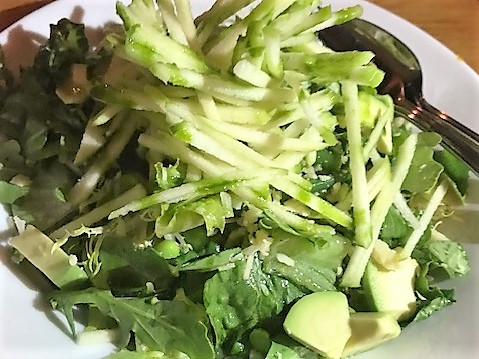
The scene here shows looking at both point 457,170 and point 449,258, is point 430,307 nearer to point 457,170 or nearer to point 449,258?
point 449,258

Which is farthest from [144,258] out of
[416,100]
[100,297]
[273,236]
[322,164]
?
[416,100]

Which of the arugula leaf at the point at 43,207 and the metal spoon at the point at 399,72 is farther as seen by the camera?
the metal spoon at the point at 399,72

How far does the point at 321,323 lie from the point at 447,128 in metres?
0.45

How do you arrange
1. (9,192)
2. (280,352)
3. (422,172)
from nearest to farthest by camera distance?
(280,352), (9,192), (422,172)

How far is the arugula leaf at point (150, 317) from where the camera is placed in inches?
46.2

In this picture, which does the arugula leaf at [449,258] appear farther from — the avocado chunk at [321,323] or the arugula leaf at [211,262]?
the arugula leaf at [211,262]

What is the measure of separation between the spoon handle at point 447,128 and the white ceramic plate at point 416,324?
6 cm

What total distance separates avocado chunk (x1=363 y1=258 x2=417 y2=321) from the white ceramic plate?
1.4 inches

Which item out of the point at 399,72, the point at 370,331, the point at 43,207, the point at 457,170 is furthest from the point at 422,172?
the point at 43,207

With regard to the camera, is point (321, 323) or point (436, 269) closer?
point (321, 323)

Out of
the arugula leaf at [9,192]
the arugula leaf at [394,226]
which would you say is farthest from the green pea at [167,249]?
the arugula leaf at [394,226]

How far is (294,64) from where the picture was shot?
1245 millimetres

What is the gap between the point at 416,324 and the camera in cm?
129

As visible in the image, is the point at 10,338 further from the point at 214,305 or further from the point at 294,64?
the point at 294,64
